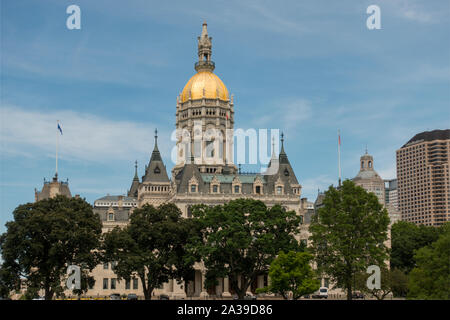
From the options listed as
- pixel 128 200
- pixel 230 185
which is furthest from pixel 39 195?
pixel 230 185

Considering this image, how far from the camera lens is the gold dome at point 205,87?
178 meters

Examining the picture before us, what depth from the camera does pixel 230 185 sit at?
465 ft

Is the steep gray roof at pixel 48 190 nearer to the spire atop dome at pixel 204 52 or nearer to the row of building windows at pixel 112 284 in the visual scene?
the row of building windows at pixel 112 284

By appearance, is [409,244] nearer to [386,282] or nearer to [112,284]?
[386,282]

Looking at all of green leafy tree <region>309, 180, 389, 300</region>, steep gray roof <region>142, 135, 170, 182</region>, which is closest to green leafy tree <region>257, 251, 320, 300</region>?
green leafy tree <region>309, 180, 389, 300</region>

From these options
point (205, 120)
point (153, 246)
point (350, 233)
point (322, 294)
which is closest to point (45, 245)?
point (153, 246)

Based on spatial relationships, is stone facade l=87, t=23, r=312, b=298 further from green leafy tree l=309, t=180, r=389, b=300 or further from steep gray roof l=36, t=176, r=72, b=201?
green leafy tree l=309, t=180, r=389, b=300

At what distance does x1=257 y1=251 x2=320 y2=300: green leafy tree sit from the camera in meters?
94.7

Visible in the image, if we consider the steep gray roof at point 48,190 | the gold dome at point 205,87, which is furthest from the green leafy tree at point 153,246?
the gold dome at point 205,87

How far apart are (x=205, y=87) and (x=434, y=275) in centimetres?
10699

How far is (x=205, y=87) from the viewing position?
178250 mm
